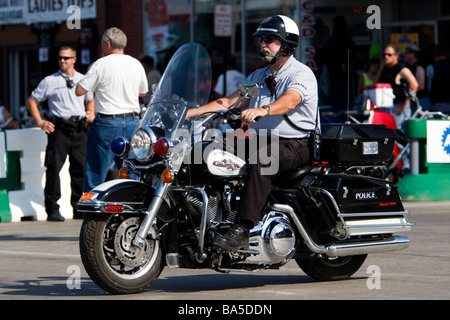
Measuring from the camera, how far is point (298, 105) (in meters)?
7.36

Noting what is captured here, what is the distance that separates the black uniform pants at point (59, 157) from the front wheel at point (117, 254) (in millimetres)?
5614

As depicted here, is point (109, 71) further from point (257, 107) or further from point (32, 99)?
point (257, 107)

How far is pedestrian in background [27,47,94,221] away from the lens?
12.3 m

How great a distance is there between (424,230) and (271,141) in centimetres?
430

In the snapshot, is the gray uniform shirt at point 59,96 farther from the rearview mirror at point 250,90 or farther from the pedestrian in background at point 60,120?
the rearview mirror at point 250,90

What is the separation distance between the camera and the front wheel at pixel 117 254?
668cm

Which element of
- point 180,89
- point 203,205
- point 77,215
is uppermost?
point 180,89

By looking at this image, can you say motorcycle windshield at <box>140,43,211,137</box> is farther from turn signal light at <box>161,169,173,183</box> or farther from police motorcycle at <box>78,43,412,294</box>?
turn signal light at <box>161,169,173,183</box>

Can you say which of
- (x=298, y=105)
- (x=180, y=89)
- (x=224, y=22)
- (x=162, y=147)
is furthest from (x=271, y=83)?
(x=224, y=22)

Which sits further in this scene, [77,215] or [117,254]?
[77,215]

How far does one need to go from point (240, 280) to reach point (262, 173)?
49.9 inches

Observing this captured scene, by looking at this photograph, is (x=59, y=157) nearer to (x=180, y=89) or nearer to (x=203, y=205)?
(x=180, y=89)

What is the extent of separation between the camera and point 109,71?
34.1 ft

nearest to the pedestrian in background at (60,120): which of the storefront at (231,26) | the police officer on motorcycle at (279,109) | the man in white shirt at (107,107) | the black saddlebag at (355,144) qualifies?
the man in white shirt at (107,107)
